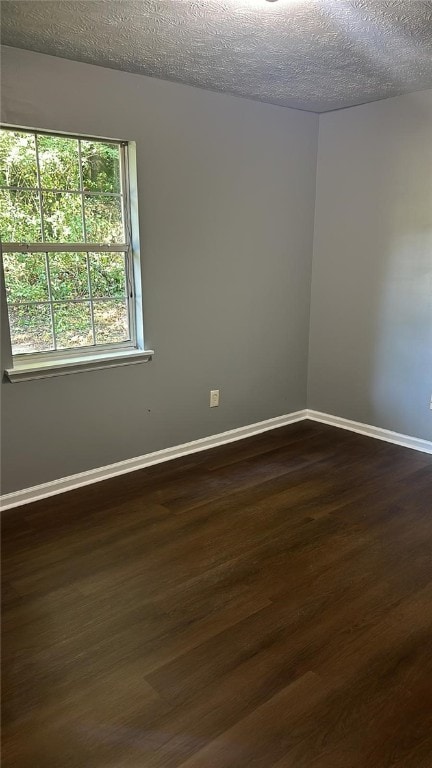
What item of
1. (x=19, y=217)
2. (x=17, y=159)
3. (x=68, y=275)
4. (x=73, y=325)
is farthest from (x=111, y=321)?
(x=17, y=159)

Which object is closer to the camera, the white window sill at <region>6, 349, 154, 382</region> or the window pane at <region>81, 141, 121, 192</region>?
the white window sill at <region>6, 349, 154, 382</region>

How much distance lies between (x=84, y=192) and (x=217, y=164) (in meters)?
0.95

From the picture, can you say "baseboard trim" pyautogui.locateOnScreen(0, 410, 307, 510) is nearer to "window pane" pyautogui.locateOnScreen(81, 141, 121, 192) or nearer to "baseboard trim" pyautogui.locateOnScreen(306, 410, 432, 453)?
"baseboard trim" pyautogui.locateOnScreen(306, 410, 432, 453)

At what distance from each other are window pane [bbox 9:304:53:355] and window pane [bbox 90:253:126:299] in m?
0.35

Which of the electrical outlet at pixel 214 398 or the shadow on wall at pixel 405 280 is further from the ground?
the shadow on wall at pixel 405 280

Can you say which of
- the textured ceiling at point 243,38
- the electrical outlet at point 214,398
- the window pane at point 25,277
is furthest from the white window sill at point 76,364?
the textured ceiling at point 243,38

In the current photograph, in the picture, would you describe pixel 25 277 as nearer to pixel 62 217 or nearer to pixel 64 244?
pixel 64 244

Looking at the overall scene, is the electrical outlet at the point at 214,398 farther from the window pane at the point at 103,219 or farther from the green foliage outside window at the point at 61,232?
the window pane at the point at 103,219

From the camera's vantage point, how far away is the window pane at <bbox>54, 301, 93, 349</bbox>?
297 cm

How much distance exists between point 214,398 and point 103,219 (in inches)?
56.6

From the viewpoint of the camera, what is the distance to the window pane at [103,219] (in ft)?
9.77

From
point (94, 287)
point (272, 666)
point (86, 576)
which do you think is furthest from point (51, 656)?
point (94, 287)

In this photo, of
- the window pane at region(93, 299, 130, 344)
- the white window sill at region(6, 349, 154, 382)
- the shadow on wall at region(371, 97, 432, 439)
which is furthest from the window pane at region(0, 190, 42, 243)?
the shadow on wall at region(371, 97, 432, 439)

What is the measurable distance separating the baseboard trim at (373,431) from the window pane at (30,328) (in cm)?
234
